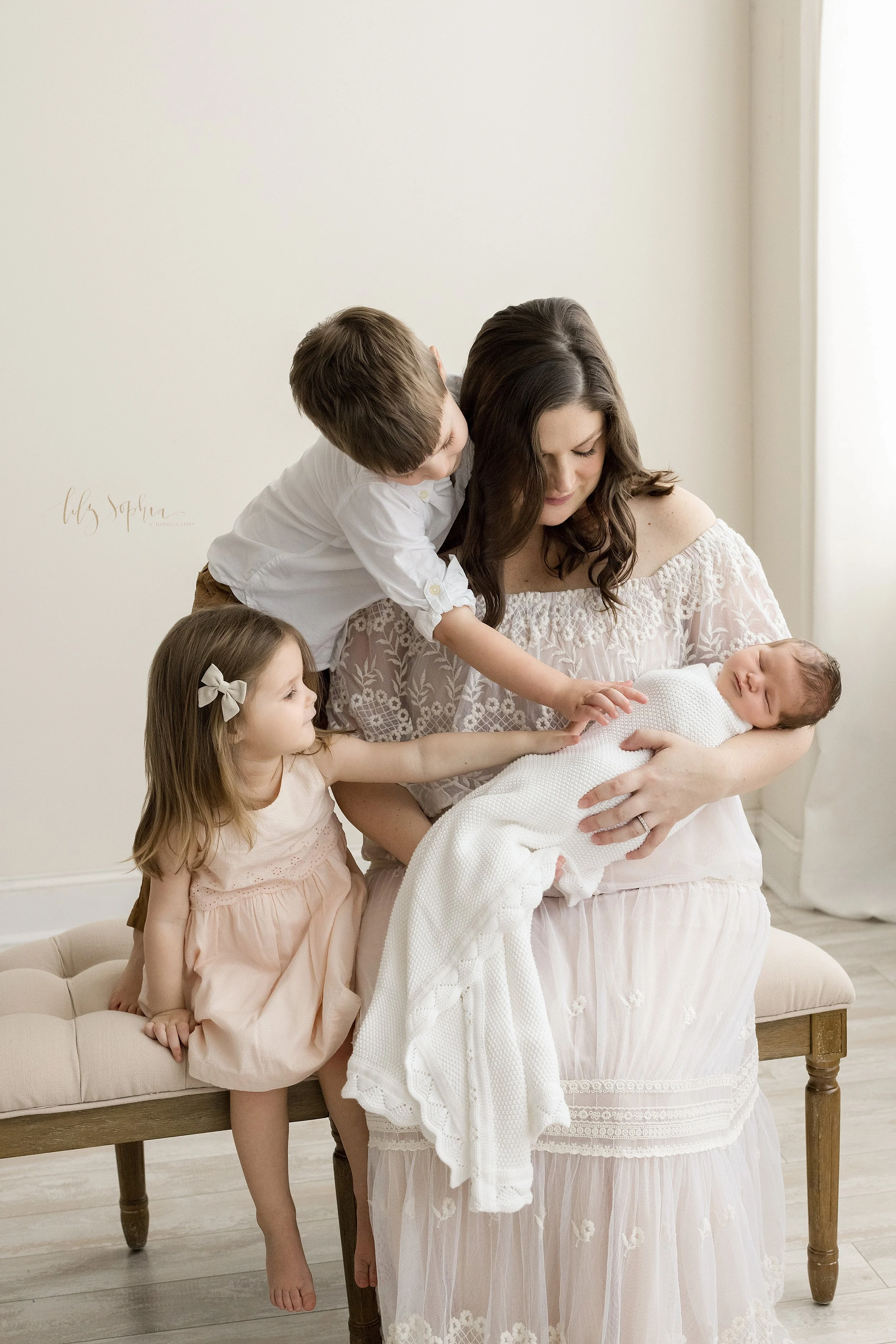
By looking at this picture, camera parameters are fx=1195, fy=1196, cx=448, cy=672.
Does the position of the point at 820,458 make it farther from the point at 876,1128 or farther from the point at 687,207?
the point at 876,1128

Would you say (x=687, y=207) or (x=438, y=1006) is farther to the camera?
(x=687, y=207)

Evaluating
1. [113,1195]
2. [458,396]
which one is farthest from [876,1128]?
[458,396]

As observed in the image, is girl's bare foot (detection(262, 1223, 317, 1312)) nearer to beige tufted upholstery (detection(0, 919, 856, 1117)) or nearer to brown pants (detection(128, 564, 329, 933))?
beige tufted upholstery (detection(0, 919, 856, 1117))

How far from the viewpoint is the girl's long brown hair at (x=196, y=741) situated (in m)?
A: 1.49

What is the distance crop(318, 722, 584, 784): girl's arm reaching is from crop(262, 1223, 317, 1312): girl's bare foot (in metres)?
0.59

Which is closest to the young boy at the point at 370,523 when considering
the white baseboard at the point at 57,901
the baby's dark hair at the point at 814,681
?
the baby's dark hair at the point at 814,681

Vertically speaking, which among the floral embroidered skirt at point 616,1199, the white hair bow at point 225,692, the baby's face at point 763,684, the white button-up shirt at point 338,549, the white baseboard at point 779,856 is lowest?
the white baseboard at point 779,856

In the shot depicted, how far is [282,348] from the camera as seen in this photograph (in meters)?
3.12

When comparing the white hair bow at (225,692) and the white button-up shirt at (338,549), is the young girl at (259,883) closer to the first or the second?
the white hair bow at (225,692)

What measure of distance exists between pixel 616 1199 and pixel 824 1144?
0.48 m

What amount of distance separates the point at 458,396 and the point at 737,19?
213 cm

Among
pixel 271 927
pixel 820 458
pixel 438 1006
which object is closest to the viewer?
pixel 438 1006

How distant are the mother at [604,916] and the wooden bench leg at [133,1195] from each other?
0.63 metres

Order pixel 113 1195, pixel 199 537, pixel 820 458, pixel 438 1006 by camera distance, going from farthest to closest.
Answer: pixel 199 537 < pixel 820 458 < pixel 113 1195 < pixel 438 1006
